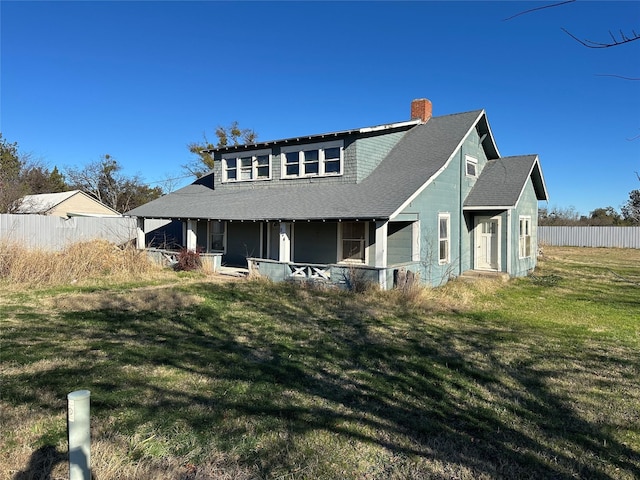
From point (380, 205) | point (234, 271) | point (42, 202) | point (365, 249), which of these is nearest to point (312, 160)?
point (365, 249)

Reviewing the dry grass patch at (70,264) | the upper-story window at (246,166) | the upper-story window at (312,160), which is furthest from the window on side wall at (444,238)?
the dry grass patch at (70,264)

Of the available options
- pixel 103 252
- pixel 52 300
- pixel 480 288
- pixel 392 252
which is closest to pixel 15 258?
pixel 103 252

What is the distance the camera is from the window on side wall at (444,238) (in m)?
15.8

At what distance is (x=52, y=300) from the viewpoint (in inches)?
438

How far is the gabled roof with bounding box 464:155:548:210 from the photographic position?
16.3 m

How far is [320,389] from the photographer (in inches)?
218

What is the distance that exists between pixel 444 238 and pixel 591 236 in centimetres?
2931

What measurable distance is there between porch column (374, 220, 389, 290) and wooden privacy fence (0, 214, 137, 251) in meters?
12.4

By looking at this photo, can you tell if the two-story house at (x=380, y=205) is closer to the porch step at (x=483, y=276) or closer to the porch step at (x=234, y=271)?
the porch step at (x=483, y=276)

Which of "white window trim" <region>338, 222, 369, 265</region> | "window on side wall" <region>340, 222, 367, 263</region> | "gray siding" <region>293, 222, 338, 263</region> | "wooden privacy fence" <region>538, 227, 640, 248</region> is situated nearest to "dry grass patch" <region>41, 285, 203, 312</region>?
"gray siding" <region>293, 222, 338, 263</region>

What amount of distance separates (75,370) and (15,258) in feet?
33.6

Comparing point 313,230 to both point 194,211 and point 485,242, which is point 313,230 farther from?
point 485,242

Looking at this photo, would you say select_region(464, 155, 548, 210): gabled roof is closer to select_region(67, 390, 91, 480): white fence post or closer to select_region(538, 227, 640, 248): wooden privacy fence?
select_region(67, 390, 91, 480): white fence post

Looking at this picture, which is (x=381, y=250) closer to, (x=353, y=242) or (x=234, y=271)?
(x=353, y=242)
